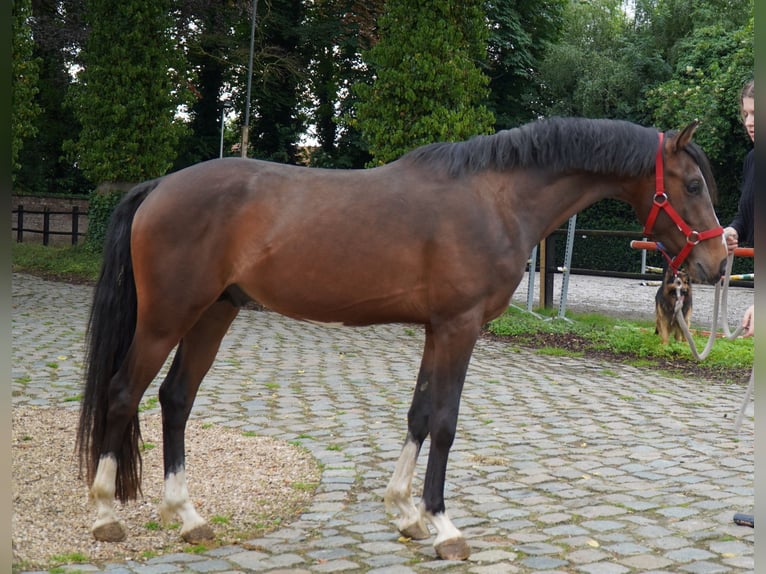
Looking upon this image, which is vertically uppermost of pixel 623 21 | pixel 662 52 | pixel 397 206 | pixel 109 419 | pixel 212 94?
pixel 623 21

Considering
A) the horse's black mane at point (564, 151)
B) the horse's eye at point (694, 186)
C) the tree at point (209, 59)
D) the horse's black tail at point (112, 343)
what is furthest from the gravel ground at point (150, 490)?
the tree at point (209, 59)

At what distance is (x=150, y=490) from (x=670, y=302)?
7422 mm

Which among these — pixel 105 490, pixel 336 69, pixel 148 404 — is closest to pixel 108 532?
pixel 105 490

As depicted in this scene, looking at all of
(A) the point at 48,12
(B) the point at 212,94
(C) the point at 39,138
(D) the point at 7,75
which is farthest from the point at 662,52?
(D) the point at 7,75

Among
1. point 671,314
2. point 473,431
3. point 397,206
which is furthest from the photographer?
point 671,314

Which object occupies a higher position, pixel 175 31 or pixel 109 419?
pixel 175 31

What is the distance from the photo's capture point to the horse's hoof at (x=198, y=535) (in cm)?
408

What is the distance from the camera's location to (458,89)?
45.7 ft

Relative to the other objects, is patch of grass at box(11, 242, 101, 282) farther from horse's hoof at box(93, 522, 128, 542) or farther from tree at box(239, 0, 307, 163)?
horse's hoof at box(93, 522, 128, 542)

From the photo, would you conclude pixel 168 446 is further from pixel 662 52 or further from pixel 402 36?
pixel 662 52

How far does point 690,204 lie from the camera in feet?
13.8

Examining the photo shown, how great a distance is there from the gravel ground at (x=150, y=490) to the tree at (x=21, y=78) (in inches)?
314

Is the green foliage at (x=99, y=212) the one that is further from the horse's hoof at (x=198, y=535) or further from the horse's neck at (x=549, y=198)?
the horse's neck at (x=549, y=198)

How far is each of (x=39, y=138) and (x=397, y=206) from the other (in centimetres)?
2803
